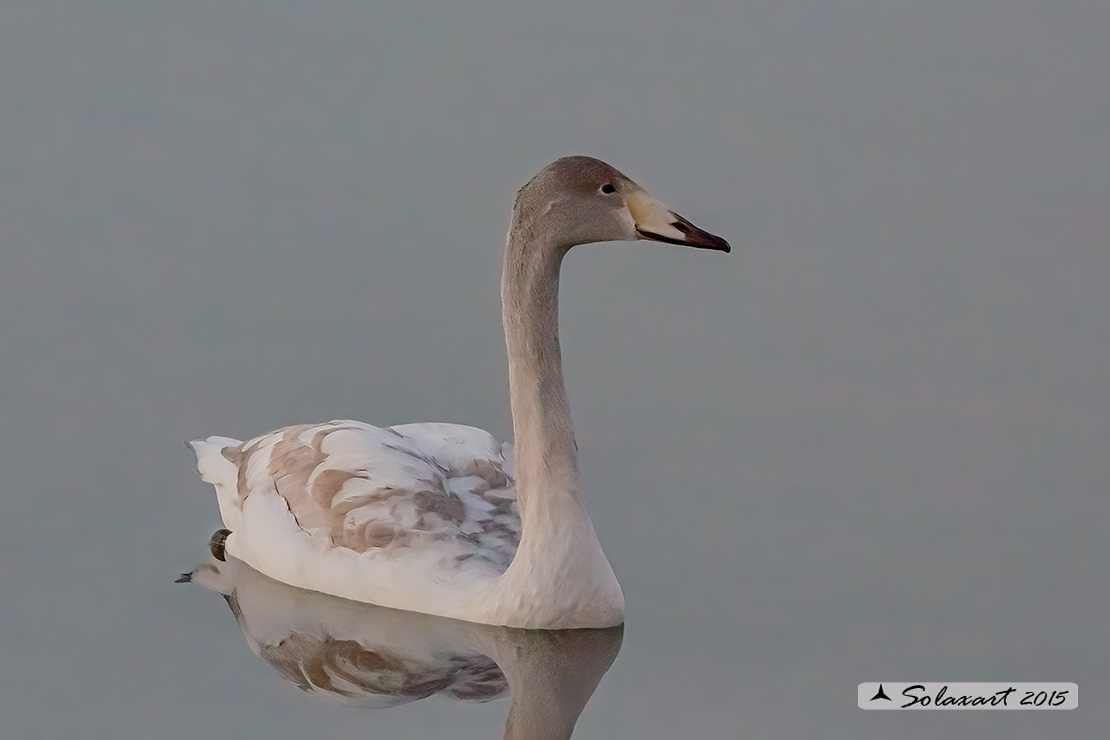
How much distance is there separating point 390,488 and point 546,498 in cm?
83

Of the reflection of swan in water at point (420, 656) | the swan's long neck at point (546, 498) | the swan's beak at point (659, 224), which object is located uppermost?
the swan's beak at point (659, 224)

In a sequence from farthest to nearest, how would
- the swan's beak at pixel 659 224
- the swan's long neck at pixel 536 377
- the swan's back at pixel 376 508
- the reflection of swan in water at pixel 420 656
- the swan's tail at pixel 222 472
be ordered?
the swan's tail at pixel 222 472 < the swan's back at pixel 376 508 < the swan's long neck at pixel 536 377 < the swan's beak at pixel 659 224 < the reflection of swan in water at pixel 420 656

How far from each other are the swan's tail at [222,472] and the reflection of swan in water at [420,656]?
0.71 meters

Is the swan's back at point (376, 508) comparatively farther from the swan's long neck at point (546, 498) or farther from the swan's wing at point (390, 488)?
the swan's long neck at point (546, 498)

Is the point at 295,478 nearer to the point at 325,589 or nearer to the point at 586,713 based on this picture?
the point at 325,589

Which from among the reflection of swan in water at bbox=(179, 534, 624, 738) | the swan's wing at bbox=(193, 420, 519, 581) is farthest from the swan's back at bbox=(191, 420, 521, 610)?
the reflection of swan in water at bbox=(179, 534, 624, 738)

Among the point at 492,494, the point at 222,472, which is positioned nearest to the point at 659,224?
the point at 492,494

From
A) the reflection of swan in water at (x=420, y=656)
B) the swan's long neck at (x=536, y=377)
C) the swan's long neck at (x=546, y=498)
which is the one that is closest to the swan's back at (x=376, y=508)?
the reflection of swan in water at (x=420, y=656)

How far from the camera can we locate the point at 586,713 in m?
8.67

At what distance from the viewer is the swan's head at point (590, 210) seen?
9.02 meters

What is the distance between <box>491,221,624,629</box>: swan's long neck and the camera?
916 cm

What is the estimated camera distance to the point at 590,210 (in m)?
9.03

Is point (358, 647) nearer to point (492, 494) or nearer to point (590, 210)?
point (492, 494)

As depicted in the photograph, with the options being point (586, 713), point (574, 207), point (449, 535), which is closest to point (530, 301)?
point (574, 207)
